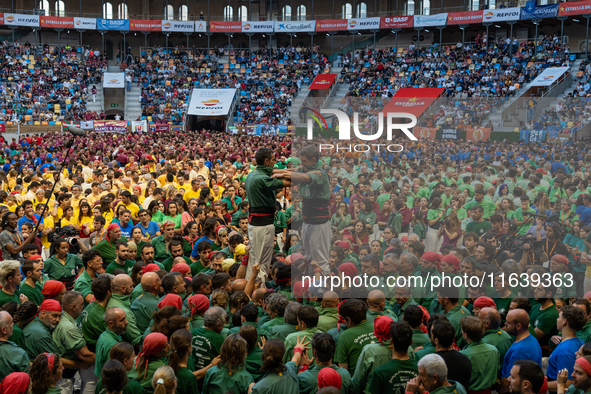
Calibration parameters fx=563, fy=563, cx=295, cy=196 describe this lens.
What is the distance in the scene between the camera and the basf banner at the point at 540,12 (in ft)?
127

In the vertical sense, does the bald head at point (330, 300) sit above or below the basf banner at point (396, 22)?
below

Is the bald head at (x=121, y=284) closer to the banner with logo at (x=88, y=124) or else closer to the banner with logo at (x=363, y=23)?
the banner with logo at (x=88, y=124)

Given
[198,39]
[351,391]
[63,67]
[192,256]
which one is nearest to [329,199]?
[192,256]

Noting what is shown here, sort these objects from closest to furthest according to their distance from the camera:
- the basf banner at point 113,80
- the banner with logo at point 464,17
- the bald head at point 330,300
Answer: the bald head at point 330,300 < the banner with logo at point 464,17 < the basf banner at point 113,80

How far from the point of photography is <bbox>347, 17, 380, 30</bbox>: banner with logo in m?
46.8

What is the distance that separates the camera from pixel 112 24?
48.9 meters

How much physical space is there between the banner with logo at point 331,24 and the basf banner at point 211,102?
9739 millimetres

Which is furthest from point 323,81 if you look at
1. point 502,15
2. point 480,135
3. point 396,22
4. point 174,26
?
point 480,135

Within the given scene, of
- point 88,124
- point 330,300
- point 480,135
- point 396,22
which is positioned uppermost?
point 396,22

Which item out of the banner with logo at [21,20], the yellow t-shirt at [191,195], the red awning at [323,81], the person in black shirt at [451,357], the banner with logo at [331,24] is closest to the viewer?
the person in black shirt at [451,357]

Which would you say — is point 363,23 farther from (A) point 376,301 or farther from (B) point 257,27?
(A) point 376,301

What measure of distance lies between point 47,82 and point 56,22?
658cm

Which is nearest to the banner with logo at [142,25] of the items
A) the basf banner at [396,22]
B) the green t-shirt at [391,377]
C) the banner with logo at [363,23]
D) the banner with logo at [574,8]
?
the banner with logo at [363,23]

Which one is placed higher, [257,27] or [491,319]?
[257,27]
